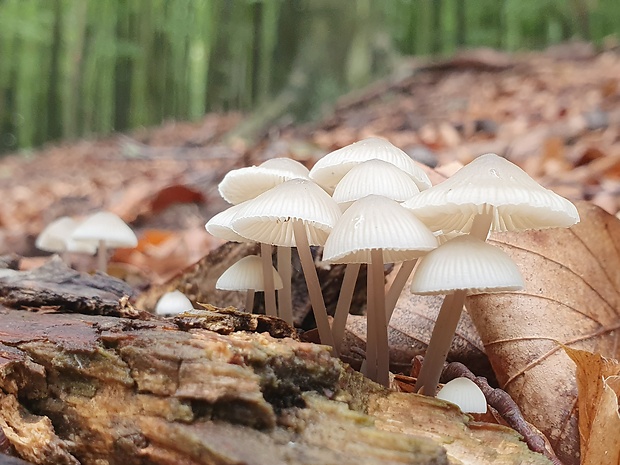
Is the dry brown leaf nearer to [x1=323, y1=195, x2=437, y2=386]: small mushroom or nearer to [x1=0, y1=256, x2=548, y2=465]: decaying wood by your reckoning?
[x1=0, y1=256, x2=548, y2=465]: decaying wood

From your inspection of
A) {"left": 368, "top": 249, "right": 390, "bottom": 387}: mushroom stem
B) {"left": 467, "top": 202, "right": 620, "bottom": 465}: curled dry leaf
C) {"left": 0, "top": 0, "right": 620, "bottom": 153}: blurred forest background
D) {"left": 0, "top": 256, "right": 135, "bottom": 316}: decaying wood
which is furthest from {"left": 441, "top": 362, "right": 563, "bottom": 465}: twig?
{"left": 0, "top": 0, "right": 620, "bottom": 153}: blurred forest background

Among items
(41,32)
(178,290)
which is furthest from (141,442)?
(41,32)

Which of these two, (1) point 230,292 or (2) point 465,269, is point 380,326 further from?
(1) point 230,292

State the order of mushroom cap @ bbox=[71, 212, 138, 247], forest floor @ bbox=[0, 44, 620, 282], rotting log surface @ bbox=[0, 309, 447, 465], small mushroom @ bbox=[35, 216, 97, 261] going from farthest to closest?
1. forest floor @ bbox=[0, 44, 620, 282]
2. small mushroom @ bbox=[35, 216, 97, 261]
3. mushroom cap @ bbox=[71, 212, 138, 247]
4. rotting log surface @ bbox=[0, 309, 447, 465]

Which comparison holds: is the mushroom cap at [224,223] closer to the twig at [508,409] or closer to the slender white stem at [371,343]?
the slender white stem at [371,343]

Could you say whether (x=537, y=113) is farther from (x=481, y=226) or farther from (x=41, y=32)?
(x=41, y=32)

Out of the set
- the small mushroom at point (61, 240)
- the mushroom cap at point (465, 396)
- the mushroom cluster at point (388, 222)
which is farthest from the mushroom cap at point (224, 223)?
the small mushroom at point (61, 240)
